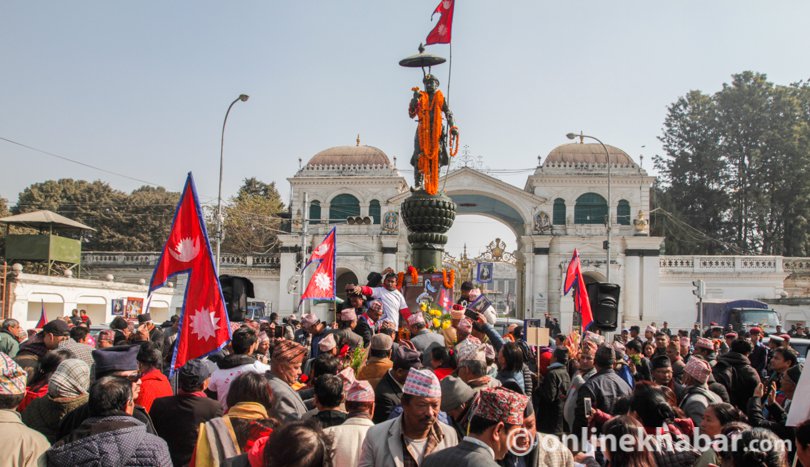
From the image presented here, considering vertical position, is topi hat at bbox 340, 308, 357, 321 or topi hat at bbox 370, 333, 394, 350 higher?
topi hat at bbox 340, 308, 357, 321

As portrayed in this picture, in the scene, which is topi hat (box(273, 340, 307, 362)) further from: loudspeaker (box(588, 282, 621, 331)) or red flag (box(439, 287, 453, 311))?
loudspeaker (box(588, 282, 621, 331))

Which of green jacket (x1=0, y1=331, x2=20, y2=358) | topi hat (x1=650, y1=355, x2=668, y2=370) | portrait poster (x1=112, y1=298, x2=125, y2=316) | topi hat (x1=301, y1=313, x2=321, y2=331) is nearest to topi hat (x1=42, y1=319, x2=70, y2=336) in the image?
green jacket (x1=0, y1=331, x2=20, y2=358)

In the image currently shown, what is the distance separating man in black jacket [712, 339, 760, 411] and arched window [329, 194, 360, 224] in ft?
117

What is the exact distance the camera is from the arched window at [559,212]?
140 feet

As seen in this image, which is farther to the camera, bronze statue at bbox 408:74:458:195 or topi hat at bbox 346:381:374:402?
bronze statue at bbox 408:74:458:195

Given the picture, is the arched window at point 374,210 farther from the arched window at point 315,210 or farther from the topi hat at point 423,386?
the topi hat at point 423,386

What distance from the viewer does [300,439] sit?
367 centimetres

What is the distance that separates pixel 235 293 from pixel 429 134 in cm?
559

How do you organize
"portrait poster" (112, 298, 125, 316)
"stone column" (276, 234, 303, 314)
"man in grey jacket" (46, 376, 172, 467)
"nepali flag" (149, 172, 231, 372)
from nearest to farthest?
"man in grey jacket" (46, 376, 172, 467) → "nepali flag" (149, 172, 231, 372) → "portrait poster" (112, 298, 125, 316) → "stone column" (276, 234, 303, 314)

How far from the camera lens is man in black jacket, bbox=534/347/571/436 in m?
8.62

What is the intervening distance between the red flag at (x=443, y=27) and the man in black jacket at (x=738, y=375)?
9.43 metres

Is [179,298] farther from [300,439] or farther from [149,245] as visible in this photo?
[300,439]

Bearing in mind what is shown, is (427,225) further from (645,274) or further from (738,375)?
(645,274)

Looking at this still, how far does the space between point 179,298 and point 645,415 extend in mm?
37889
